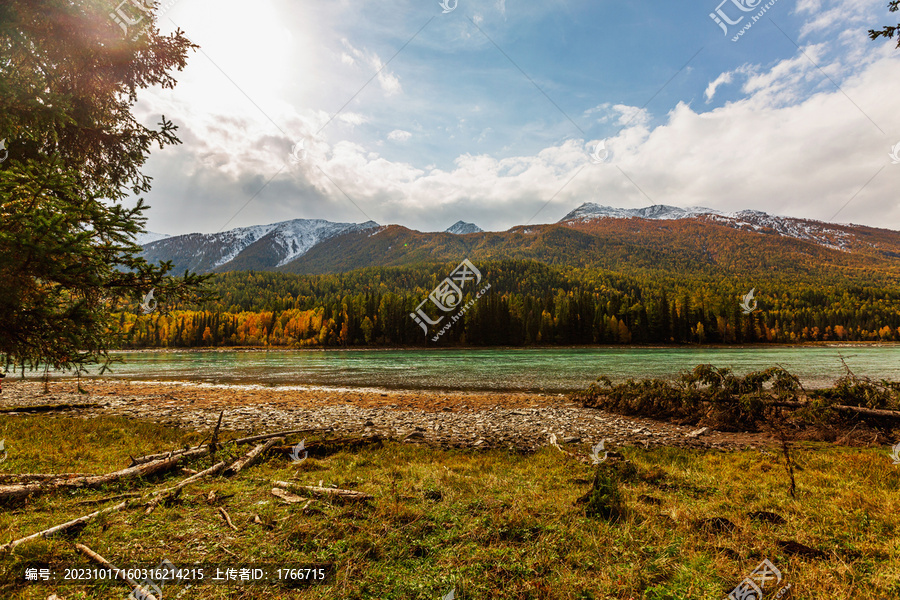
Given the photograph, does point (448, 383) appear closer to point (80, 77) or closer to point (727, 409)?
point (727, 409)

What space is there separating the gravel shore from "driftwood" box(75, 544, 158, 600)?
29.1 ft

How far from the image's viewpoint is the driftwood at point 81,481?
572 cm

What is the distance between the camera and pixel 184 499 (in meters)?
6.23

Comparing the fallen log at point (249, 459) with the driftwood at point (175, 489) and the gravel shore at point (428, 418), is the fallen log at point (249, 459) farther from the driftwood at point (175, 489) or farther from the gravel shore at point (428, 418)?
the gravel shore at point (428, 418)

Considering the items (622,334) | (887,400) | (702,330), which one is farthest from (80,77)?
(702,330)

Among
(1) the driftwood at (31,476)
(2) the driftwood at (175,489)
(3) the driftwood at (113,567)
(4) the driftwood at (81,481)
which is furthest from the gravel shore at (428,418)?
(3) the driftwood at (113,567)

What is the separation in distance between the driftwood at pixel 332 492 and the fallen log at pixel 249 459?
5.11 feet

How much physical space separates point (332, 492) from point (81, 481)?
4433mm

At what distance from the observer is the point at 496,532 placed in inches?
212

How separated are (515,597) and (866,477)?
940 centimetres

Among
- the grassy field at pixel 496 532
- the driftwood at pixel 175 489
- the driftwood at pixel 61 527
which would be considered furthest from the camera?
→ the driftwood at pixel 175 489

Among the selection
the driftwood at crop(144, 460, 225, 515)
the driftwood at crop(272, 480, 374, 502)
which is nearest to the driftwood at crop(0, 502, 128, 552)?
the driftwood at crop(144, 460, 225, 515)

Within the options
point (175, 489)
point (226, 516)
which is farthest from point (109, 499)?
point (226, 516)

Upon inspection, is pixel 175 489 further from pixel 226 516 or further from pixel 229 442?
pixel 229 442
